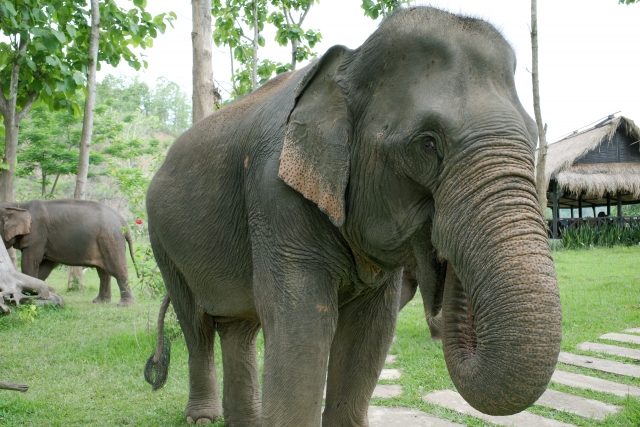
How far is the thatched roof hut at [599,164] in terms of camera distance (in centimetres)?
2145

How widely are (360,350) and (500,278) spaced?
1452 mm

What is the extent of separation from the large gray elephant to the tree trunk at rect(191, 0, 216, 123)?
124 inches

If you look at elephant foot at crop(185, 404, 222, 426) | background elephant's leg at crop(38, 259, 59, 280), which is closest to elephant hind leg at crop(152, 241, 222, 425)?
elephant foot at crop(185, 404, 222, 426)

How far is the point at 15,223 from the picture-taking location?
10078 mm

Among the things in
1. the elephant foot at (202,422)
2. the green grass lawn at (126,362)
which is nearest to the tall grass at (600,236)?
the green grass lawn at (126,362)

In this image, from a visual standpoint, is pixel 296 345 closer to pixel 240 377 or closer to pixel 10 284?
pixel 240 377

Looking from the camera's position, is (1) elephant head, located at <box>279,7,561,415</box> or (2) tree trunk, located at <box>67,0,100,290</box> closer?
(1) elephant head, located at <box>279,7,561,415</box>

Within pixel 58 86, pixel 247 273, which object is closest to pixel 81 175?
pixel 58 86

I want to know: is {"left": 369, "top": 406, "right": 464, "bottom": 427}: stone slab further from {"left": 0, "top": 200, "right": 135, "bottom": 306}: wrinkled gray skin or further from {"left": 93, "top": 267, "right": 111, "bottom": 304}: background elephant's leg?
{"left": 93, "top": 267, "right": 111, "bottom": 304}: background elephant's leg

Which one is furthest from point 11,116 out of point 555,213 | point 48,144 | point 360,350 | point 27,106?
point 555,213

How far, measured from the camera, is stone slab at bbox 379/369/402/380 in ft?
16.4

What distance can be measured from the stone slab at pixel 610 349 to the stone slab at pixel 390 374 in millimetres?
→ 1976

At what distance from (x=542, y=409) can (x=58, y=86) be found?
765 centimetres

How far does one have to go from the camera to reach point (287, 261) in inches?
101
